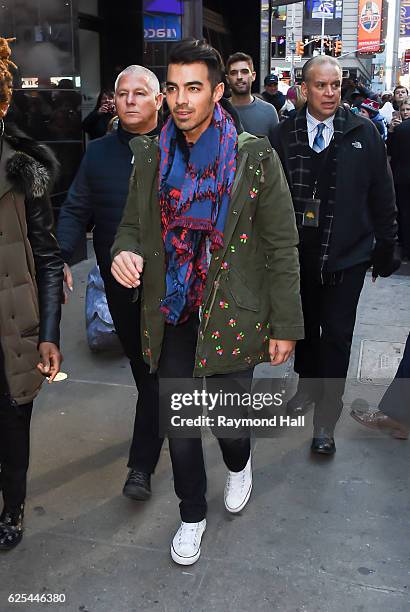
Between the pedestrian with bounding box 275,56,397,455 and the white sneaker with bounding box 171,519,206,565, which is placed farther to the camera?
the pedestrian with bounding box 275,56,397,455

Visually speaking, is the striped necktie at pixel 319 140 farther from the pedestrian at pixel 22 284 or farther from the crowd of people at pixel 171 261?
the pedestrian at pixel 22 284

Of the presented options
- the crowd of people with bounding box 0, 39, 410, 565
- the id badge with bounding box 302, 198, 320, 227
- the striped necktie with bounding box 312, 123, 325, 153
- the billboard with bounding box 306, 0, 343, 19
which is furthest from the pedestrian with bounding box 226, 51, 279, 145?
the billboard with bounding box 306, 0, 343, 19

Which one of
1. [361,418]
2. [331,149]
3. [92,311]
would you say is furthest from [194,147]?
[92,311]

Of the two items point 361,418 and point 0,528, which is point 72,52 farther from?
point 0,528

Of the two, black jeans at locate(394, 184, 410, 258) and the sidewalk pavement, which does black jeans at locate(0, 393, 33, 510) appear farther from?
black jeans at locate(394, 184, 410, 258)

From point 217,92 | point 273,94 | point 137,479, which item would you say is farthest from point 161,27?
point 137,479

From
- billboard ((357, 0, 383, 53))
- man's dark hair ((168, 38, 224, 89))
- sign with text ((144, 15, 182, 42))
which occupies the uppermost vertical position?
billboard ((357, 0, 383, 53))

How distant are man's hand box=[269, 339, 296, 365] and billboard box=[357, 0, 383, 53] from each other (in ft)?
211

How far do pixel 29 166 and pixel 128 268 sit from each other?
0.57m

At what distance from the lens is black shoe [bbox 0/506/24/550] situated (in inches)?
124

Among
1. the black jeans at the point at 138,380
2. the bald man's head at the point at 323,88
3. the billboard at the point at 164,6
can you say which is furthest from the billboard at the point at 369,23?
A: the black jeans at the point at 138,380

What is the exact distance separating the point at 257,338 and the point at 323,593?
1.03m

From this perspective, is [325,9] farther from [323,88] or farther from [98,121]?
[323,88]

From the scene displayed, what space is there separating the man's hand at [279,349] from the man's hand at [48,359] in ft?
2.83
